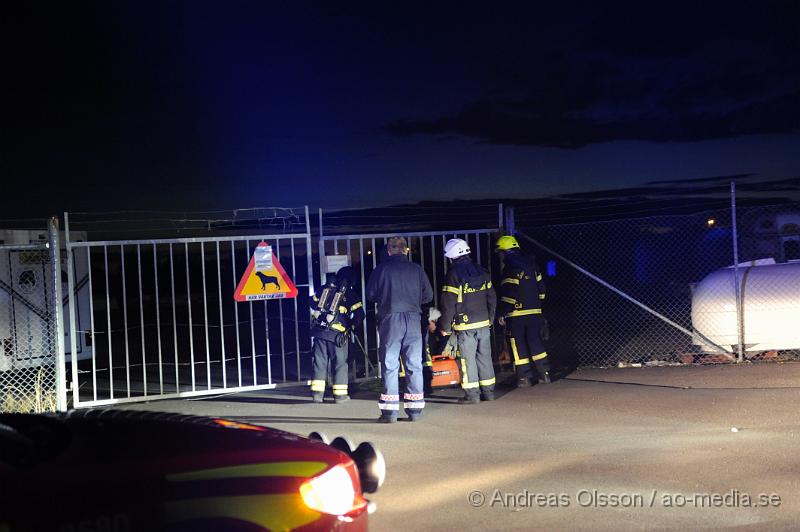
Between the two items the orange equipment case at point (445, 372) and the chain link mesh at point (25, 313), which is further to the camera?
the chain link mesh at point (25, 313)

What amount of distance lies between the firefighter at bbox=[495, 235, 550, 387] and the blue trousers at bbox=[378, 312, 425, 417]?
2.18 metres

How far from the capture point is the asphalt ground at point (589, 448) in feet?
18.1

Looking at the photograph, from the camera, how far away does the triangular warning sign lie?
35.8ft

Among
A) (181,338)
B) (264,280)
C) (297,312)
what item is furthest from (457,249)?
(181,338)

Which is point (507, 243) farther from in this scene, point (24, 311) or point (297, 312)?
point (24, 311)

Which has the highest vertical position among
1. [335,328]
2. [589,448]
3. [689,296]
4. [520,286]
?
[520,286]

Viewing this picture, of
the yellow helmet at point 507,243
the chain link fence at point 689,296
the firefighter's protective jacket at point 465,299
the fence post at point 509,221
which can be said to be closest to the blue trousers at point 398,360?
the firefighter's protective jacket at point 465,299

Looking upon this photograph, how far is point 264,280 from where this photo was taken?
36.2 feet

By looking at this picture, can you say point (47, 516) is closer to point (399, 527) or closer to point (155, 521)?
point (155, 521)

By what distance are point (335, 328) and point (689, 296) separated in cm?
1020

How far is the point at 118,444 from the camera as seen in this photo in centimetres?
316

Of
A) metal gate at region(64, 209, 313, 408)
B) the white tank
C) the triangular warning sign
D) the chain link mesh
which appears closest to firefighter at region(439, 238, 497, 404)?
metal gate at region(64, 209, 313, 408)

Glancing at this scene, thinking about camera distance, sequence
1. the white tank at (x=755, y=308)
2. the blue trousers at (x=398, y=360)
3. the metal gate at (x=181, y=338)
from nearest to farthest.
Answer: the blue trousers at (x=398, y=360)
the metal gate at (x=181, y=338)
the white tank at (x=755, y=308)

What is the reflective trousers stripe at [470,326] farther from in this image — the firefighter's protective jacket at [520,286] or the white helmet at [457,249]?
the firefighter's protective jacket at [520,286]
